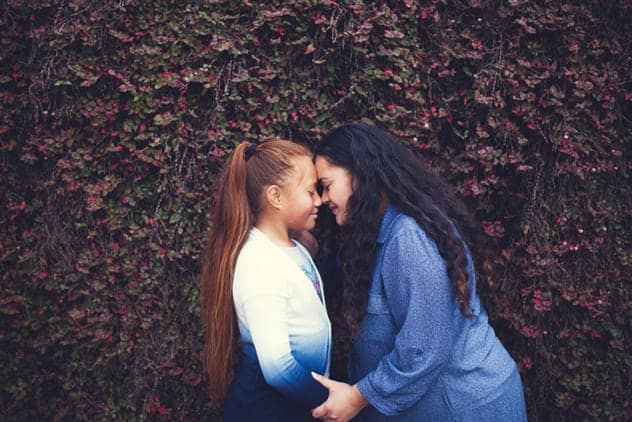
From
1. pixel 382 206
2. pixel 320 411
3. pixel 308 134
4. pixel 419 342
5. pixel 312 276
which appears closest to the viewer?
pixel 419 342

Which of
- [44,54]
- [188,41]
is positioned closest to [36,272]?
[44,54]

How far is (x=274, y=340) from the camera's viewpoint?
1826 millimetres

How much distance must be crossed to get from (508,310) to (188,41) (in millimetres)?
2162

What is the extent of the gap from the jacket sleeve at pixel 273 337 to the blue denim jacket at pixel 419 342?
9.8 inches

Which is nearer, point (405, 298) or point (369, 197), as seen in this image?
point (405, 298)

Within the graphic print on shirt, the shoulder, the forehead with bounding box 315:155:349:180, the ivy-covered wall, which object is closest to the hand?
the graphic print on shirt

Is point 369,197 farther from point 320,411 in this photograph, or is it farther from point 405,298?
point 320,411

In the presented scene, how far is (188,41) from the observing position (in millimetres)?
2613

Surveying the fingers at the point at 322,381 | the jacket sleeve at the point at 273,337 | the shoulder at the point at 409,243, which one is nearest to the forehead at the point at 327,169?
the shoulder at the point at 409,243

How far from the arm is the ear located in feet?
1.04

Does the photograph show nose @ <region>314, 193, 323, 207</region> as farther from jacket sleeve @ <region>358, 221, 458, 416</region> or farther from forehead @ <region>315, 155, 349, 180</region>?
jacket sleeve @ <region>358, 221, 458, 416</region>

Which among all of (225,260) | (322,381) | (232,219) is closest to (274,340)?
(322,381)

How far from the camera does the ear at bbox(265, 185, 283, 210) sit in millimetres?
2043

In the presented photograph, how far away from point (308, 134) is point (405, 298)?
3.84 ft
